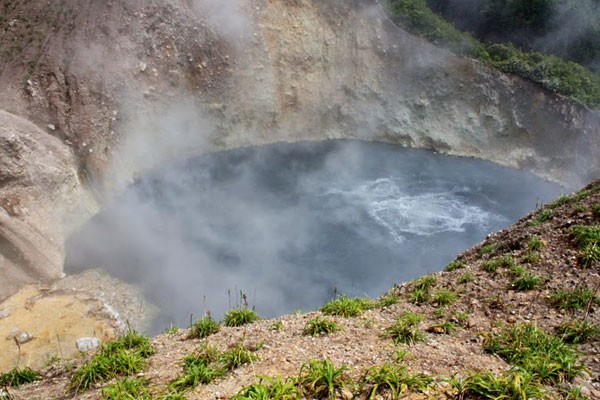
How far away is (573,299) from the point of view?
8.57 metres

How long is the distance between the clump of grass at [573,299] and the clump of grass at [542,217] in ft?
12.7

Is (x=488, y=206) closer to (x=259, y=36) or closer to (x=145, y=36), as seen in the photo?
(x=259, y=36)

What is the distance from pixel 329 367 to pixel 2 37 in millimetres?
26577

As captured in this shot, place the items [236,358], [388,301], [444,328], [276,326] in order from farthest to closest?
[388,301], [276,326], [444,328], [236,358]

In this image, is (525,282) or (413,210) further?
(413,210)

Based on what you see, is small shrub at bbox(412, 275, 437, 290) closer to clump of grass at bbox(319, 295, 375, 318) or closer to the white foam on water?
clump of grass at bbox(319, 295, 375, 318)

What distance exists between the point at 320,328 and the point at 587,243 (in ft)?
21.1

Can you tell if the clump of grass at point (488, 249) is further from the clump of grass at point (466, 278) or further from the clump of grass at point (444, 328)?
the clump of grass at point (444, 328)

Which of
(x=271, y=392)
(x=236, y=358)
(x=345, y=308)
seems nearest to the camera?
(x=271, y=392)

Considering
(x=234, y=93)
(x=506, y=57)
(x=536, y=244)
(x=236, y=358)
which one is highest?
(x=506, y=57)

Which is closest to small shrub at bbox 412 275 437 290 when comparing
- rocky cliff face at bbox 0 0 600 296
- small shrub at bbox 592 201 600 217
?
small shrub at bbox 592 201 600 217

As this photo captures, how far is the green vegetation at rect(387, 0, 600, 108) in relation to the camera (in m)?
31.4

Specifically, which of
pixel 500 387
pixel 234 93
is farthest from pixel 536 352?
pixel 234 93

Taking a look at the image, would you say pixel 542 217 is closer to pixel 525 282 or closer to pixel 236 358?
pixel 525 282
